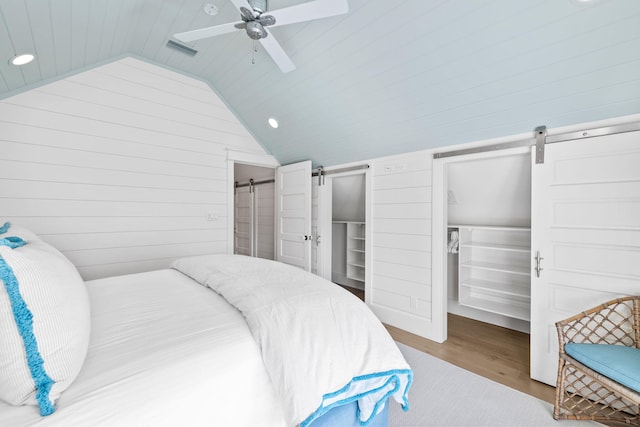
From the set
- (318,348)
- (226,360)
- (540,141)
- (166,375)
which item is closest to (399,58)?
(540,141)

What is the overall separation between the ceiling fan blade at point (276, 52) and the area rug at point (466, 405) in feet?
8.79

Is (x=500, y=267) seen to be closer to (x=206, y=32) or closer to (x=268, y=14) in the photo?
(x=268, y=14)

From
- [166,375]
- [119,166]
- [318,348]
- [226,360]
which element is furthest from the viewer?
[119,166]

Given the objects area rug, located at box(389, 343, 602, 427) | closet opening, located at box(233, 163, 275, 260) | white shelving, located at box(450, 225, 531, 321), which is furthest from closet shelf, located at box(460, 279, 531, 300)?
closet opening, located at box(233, 163, 275, 260)

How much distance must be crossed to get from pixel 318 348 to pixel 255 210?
483cm

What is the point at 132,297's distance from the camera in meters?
1.64

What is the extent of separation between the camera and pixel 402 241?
3273 millimetres

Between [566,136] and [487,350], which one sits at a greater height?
[566,136]

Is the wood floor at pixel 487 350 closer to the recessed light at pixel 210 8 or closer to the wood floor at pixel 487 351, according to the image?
the wood floor at pixel 487 351

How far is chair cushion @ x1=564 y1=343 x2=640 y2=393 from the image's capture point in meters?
1.47

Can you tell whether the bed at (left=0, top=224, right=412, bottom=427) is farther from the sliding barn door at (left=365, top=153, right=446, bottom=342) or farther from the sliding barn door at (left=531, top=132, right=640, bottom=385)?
the sliding barn door at (left=365, top=153, right=446, bottom=342)

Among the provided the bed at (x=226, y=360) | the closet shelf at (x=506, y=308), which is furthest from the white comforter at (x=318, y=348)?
the closet shelf at (x=506, y=308)

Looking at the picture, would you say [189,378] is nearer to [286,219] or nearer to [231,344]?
[231,344]

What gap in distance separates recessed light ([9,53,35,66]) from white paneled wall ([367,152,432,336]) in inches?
128
